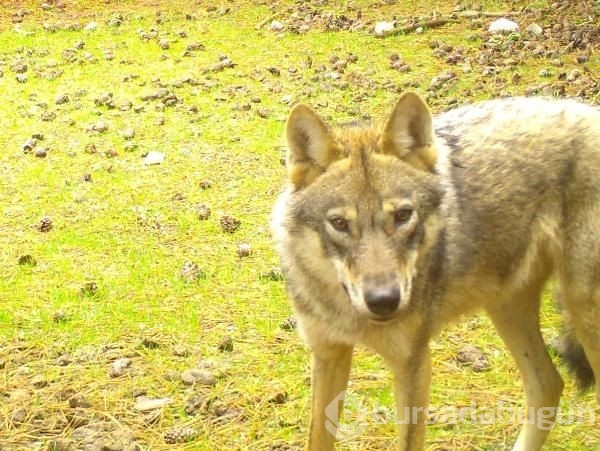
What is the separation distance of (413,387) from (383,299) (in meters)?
0.70

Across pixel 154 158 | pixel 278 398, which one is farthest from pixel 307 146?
pixel 154 158

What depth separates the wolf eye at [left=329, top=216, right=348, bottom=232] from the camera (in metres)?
3.65

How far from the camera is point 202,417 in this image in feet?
16.0

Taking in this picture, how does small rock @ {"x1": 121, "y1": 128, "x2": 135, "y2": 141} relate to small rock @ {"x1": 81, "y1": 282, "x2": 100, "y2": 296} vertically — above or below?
above

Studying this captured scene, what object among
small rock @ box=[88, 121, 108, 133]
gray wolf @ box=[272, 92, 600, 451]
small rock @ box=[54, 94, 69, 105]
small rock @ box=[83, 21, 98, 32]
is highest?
gray wolf @ box=[272, 92, 600, 451]

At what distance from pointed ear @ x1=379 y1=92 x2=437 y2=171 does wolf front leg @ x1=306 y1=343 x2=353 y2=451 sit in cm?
97

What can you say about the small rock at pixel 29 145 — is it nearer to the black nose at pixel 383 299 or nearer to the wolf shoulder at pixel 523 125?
the wolf shoulder at pixel 523 125

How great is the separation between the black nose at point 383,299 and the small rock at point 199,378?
6.47ft

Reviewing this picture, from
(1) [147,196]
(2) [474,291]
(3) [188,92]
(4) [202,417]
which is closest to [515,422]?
(2) [474,291]

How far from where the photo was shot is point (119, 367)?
17.4ft

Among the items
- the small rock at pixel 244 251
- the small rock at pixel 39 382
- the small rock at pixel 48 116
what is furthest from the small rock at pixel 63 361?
the small rock at pixel 48 116

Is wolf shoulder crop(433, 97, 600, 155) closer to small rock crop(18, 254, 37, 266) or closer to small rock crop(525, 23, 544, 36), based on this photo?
small rock crop(18, 254, 37, 266)

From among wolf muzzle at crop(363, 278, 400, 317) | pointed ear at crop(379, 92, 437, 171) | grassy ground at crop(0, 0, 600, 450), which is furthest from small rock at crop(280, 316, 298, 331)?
wolf muzzle at crop(363, 278, 400, 317)

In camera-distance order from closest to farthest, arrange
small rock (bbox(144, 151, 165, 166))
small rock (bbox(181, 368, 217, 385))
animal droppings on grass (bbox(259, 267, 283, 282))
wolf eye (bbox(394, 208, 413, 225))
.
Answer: wolf eye (bbox(394, 208, 413, 225)), small rock (bbox(181, 368, 217, 385)), animal droppings on grass (bbox(259, 267, 283, 282)), small rock (bbox(144, 151, 165, 166))
